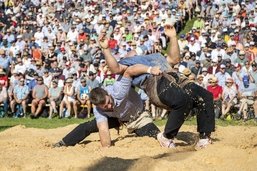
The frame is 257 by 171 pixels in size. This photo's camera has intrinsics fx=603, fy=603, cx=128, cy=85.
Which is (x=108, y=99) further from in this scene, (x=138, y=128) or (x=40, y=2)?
(x=40, y=2)

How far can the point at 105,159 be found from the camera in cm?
760

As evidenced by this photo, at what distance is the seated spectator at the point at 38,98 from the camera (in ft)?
56.5

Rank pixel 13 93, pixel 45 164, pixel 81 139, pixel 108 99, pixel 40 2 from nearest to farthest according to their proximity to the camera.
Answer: pixel 45 164
pixel 108 99
pixel 81 139
pixel 13 93
pixel 40 2

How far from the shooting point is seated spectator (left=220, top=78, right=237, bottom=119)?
1546cm

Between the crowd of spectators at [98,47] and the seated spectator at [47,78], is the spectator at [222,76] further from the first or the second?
the seated spectator at [47,78]

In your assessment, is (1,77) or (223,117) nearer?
(223,117)

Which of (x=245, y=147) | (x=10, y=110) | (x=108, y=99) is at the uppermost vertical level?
(x=108, y=99)

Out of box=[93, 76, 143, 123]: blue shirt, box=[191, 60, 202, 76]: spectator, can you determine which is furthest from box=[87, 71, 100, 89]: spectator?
box=[93, 76, 143, 123]: blue shirt

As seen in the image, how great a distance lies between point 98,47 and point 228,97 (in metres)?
5.82

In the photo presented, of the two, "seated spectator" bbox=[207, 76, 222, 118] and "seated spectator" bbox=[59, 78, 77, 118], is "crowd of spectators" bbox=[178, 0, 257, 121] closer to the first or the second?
"seated spectator" bbox=[207, 76, 222, 118]

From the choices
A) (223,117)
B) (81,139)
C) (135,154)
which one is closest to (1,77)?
(223,117)

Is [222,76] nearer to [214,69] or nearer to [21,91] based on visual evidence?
[214,69]

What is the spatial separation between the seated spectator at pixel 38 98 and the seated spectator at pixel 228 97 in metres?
5.18

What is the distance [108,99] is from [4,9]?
18.1m
